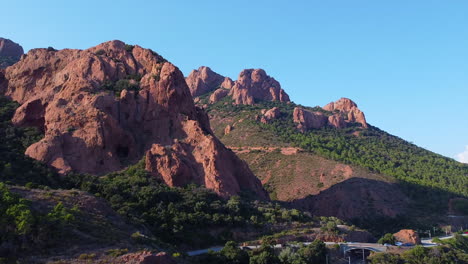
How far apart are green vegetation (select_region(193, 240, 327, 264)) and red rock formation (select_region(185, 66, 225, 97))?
98920 millimetres

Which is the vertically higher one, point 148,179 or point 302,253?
point 148,179

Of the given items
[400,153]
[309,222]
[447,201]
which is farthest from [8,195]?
[400,153]

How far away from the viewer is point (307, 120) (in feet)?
336

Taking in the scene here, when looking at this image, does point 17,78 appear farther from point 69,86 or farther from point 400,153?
point 400,153

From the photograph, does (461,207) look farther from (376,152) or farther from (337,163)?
(376,152)

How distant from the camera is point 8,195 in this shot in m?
24.0

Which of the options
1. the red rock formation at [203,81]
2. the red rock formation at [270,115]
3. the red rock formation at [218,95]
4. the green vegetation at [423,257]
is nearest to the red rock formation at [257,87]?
the red rock formation at [218,95]

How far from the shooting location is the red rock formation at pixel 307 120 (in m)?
100

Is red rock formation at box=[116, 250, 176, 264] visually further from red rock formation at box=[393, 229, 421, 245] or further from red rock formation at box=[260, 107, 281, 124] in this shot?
red rock formation at box=[260, 107, 281, 124]

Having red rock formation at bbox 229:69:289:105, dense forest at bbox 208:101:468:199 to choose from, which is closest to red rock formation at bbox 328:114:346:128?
dense forest at bbox 208:101:468:199

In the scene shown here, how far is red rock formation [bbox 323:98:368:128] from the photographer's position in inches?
4370

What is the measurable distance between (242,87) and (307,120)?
24.7 meters

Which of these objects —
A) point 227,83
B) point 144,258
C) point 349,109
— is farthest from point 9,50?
point 144,258

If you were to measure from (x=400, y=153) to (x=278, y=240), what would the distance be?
6611 centimetres
